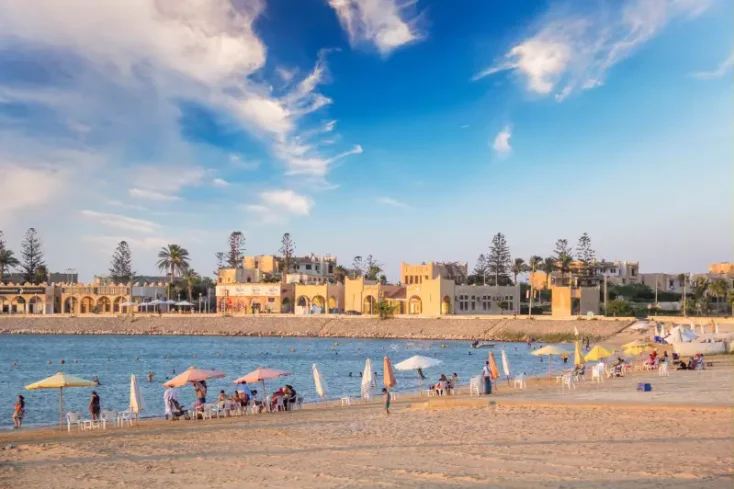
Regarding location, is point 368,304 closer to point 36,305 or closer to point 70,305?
point 70,305

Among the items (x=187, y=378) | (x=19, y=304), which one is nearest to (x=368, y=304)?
(x=19, y=304)

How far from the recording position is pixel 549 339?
229ft

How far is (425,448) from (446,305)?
247 ft

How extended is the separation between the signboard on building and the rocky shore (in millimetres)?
8744

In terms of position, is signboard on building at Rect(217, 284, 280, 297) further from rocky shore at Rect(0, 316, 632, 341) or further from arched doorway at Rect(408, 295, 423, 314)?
arched doorway at Rect(408, 295, 423, 314)

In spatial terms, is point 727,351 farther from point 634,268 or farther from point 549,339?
point 634,268

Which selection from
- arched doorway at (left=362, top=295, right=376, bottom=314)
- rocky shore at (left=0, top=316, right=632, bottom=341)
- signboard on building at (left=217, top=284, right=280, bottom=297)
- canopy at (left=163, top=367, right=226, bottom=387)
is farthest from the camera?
signboard on building at (left=217, top=284, right=280, bottom=297)

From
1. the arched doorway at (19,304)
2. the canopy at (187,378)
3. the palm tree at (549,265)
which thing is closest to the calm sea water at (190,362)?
the canopy at (187,378)

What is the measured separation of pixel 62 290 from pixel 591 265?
7818 cm

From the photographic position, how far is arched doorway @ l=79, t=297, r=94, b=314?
106 meters

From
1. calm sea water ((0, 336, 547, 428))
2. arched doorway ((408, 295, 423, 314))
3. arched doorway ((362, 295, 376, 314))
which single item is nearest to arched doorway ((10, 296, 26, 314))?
calm sea water ((0, 336, 547, 428))

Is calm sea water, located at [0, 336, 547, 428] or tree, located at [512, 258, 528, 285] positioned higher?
tree, located at [512, 258, 528, 285]

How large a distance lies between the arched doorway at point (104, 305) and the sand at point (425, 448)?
9166 centimetres

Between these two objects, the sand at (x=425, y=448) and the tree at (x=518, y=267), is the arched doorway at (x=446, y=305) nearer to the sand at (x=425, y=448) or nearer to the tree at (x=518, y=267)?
the tree at (x=518, y=267)
